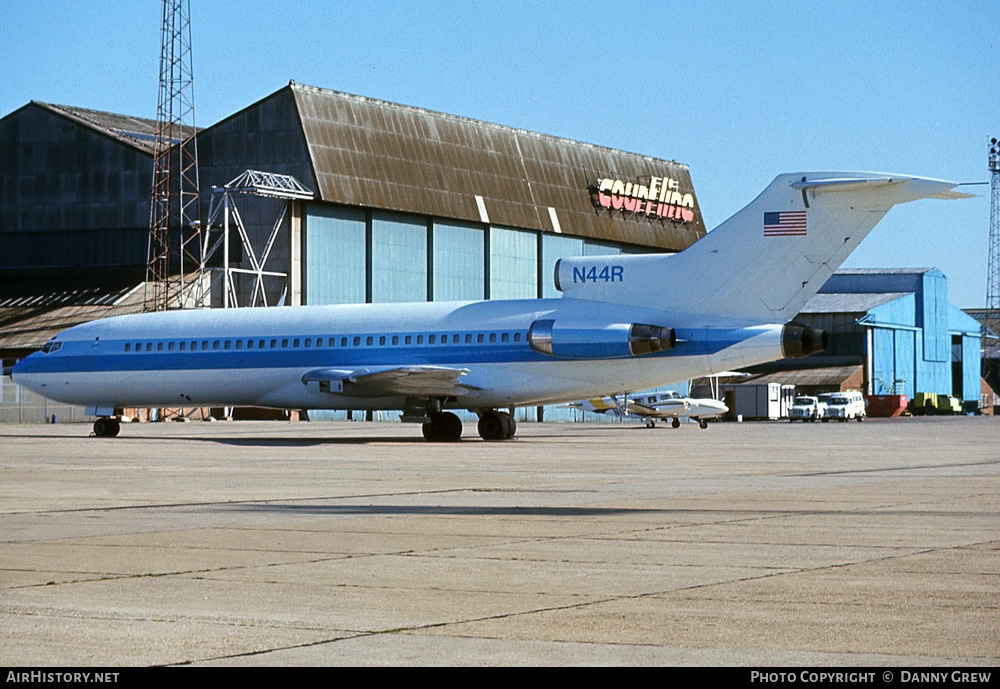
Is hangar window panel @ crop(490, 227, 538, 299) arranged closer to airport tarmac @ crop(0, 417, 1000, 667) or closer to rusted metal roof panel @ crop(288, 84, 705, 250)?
rusted metal roof panel @ crop(288, 84, 705, 250)

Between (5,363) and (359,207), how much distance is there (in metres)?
19.3

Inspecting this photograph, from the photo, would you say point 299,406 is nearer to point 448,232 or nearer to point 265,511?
point 265,511

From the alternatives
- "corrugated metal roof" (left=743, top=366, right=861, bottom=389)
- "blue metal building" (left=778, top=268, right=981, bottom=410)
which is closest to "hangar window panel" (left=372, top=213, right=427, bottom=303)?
"corrugated metal roof" (left=743, top=366, right=861, bottom=389)

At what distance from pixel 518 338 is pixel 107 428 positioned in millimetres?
13989

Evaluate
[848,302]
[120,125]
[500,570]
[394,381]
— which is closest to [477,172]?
[120,125]

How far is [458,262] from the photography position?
78625 mm

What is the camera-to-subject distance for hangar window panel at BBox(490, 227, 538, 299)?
80.9 metres

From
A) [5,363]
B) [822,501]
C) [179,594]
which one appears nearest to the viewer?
[179,594]

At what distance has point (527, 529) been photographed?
1362 cm

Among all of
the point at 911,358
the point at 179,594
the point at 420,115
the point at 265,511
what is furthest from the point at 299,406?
→ the point at 911,358

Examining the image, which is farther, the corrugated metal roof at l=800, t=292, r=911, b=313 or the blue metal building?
the corrugated metal roof at l=800, t=292, r=911, b=313

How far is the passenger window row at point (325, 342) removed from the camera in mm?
39219

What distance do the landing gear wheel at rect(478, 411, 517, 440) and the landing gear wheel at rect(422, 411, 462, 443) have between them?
1309 millimetres

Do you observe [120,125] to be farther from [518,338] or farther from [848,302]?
[848,302]
